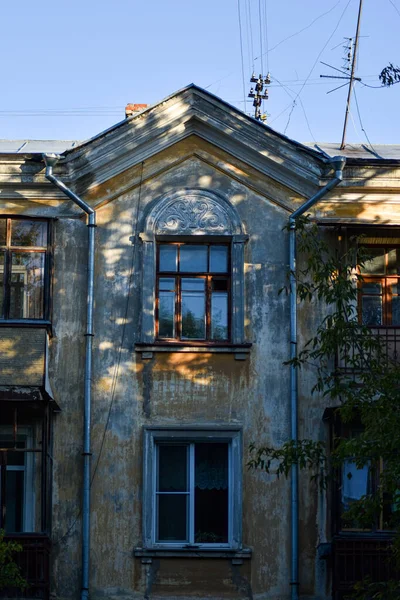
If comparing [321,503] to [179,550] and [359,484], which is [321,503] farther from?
[179,550]

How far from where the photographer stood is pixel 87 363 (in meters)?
A: 19.2

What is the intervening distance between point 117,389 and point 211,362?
1473 millimetres

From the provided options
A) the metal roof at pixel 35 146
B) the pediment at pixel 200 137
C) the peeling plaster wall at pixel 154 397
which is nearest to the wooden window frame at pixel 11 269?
the peeling plaster wall at pixel 154 397

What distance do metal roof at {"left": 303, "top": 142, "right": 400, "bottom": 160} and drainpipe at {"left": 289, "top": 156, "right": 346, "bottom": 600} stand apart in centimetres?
181

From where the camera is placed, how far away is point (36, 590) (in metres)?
17.9

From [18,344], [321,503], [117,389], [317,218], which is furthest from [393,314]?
[18,344]

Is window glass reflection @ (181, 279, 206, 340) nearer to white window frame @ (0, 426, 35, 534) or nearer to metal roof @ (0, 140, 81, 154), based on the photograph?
white window frame @ (0, 426, 35, 534)

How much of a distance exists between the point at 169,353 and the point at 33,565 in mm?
3719

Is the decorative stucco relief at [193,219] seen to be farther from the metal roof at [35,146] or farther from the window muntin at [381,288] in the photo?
the metal roof at [35,146]

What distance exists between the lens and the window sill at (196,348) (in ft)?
63.0

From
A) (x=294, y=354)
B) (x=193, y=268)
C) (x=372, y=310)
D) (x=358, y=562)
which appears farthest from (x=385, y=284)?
(x=358, y=562)

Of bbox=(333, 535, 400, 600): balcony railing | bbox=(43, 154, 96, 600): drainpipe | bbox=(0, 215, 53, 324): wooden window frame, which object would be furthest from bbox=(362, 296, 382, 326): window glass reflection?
bbox=(0, 215, 53, 324): wooden window frame

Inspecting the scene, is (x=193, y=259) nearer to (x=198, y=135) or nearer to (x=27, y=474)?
(x=198, y=135)

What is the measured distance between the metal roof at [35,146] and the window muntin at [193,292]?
3.18m
